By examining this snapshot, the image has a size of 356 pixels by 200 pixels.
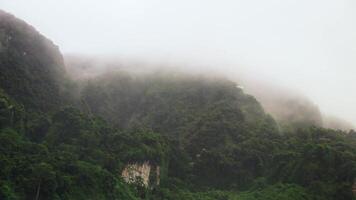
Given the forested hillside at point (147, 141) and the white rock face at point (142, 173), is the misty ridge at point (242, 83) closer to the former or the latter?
the forested hillside at point (147, 141)

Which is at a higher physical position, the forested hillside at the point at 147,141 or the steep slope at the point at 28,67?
the steep slope at the point at 28,67

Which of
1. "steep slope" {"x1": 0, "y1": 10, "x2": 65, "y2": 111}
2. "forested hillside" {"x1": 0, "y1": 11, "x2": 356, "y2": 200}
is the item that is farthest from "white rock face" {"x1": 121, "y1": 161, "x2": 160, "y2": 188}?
"steep slope" {"x1": 0, "y1": 10, "x2": 65, "y2": 111}

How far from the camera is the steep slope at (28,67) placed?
1801 inches

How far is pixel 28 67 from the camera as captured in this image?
48.7 m

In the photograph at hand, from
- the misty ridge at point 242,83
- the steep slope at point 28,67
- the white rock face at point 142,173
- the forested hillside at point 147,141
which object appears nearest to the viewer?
the forested hillside at point 147,141

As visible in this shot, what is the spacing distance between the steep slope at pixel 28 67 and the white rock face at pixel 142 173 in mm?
11071

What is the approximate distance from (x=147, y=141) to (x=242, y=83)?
72.5 ft

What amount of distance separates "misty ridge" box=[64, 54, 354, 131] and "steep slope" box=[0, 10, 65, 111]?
27.1 feet

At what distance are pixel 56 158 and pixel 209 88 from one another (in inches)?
1000

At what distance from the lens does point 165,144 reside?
147 feet

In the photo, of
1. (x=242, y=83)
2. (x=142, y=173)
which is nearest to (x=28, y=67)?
(x=142, y=173)

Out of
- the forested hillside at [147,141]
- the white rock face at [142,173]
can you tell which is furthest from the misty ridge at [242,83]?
the white rock face at [142,173]

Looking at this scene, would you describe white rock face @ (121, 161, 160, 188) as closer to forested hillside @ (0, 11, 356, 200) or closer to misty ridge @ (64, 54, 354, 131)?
forested hillside @ (0, 11, 356, 200)

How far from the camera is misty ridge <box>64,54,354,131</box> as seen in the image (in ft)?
195
